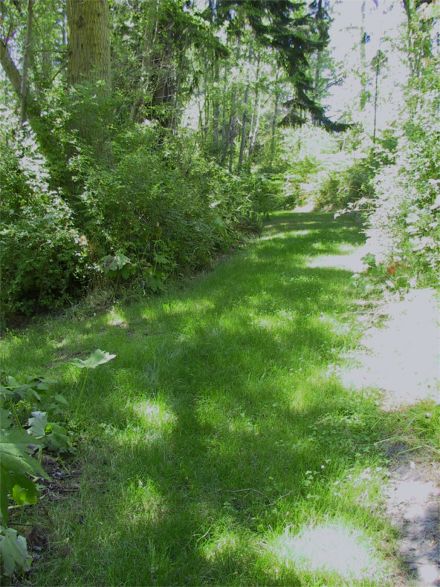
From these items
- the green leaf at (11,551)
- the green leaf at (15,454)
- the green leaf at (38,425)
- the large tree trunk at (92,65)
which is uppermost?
the large tree trunk at (92,65)

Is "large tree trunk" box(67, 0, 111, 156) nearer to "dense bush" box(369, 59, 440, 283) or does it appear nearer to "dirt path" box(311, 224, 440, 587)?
"dense bush" box(369, 59, 440, 283)

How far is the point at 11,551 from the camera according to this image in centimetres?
170

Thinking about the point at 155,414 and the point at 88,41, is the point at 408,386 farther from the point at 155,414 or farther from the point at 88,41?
the point at 88,41

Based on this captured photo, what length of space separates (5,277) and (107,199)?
1.68 meters

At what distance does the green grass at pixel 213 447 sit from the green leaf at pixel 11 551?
0.72 feet

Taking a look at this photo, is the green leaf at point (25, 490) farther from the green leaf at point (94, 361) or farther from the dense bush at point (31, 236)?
the dense bush at point (31, 236)

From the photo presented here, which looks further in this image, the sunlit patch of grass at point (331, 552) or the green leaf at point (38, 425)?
the green leaf at point (38, 425)

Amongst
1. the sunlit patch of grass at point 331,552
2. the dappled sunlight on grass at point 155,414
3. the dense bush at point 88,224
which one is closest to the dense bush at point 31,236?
the dense bush at point 88,224

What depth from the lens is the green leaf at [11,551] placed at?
1.70 metres

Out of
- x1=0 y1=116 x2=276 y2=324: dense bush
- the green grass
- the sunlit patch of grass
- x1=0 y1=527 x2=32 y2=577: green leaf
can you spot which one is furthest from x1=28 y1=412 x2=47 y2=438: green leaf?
x1=0 y1=116 x2=276 y2=324: dense bush

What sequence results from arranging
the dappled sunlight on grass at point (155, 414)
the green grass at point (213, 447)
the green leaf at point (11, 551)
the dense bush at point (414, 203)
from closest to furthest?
1. the green leaf at point (11, 551)
2. the green grass at point (213, 447)
3. the dappled sunlight on grass at point (155, 414)
4. the dense bush at point (414, 203)

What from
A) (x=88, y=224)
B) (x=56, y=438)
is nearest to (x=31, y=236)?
(x=88, y=224)

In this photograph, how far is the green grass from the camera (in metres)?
2.00

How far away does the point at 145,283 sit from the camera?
20.5 ft
